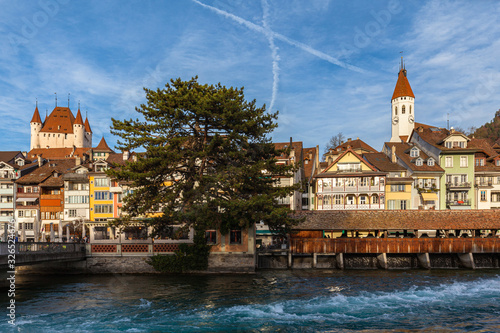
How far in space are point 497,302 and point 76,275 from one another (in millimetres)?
32750

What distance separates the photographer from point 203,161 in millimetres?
36781

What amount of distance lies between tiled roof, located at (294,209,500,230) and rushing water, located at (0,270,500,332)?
626cm

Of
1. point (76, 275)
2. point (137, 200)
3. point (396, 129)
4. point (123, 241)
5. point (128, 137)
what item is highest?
point (396, 129)

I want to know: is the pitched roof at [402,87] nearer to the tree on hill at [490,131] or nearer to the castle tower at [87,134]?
the tree on hill at [490,131]

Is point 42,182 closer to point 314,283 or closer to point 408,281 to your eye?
point 314,283

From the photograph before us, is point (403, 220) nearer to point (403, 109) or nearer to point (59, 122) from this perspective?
point (403, 109)

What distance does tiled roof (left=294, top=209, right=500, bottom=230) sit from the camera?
41156 mm

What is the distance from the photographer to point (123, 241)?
123 ft

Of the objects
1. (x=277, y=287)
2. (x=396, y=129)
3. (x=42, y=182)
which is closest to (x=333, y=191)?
(x=277, y=287)

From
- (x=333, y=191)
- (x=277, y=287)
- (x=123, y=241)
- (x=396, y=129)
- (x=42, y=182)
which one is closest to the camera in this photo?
(x=277, y=287)

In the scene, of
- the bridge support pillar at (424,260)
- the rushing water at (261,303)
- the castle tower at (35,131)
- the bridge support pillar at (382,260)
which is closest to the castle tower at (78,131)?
the castle tower at (35,131)

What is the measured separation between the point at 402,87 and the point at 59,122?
4713 inches

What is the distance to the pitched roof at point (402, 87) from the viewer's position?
108312 millimetres

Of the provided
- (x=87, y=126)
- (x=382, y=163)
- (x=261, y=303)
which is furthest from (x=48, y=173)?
(x=87, y=126)
